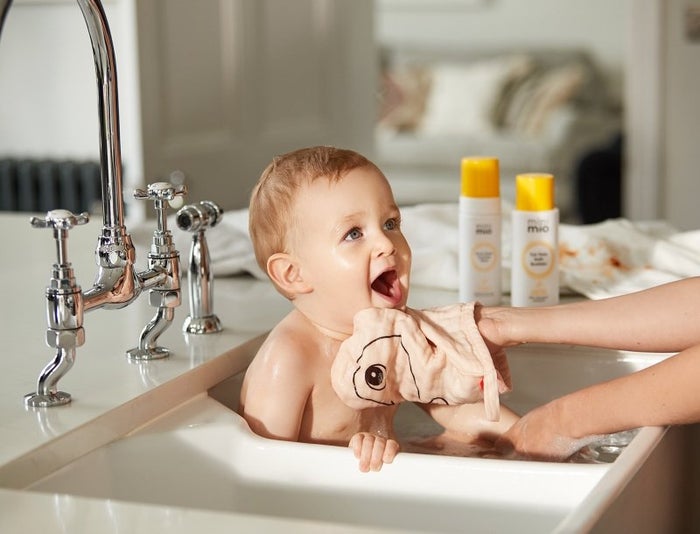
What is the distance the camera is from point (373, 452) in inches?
39.3

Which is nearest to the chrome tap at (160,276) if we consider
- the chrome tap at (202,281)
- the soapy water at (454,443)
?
the chrome tap at (202,281)

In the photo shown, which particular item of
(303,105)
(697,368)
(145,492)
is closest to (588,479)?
(697,368)

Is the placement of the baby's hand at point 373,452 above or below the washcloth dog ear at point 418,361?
below

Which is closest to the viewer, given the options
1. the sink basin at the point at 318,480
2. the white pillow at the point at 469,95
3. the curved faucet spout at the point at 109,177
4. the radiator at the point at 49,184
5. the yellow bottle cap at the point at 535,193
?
the sink basin at the point at 318,480

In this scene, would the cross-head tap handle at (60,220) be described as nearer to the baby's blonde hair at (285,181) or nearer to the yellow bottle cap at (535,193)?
the baby's blonde hair at (285,181)

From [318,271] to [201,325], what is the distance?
0.75 ft

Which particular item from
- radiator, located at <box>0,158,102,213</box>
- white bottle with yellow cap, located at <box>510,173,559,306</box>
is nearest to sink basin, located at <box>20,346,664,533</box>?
white bottle with yellow cap, located at <box>510,173,559,306</box>

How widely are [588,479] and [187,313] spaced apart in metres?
0.69

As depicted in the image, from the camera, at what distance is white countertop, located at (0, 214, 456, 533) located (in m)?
0.84

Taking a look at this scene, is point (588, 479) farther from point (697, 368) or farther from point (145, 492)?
point (145, 492)

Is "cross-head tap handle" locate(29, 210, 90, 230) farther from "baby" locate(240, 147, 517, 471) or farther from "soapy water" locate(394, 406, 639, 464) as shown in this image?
"soapy water" locate(394, 406, 639, 464)

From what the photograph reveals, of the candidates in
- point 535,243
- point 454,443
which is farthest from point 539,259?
point 454,443

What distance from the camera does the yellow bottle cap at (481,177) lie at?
144cm

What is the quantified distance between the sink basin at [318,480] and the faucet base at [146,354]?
0.09 m
